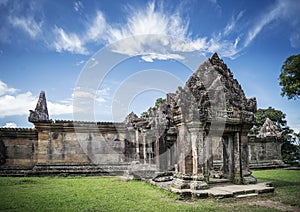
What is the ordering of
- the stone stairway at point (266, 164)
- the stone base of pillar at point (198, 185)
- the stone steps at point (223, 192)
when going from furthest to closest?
the stone stairway at point (266, 164)
the stone base of pillar at point (198, 185)
the stone steps at point (223, 192)

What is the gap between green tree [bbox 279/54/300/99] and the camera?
1920 centimetres

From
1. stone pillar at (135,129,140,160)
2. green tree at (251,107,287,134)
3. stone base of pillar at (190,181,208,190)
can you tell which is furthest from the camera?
green tree at (251,107,287,134)

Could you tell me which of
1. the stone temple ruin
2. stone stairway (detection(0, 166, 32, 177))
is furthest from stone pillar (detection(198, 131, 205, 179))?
stone stairway (detection(0, 166, 32, 177))

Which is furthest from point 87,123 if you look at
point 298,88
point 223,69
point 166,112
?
point 298,88

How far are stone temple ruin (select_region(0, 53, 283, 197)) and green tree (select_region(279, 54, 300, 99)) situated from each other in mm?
3306

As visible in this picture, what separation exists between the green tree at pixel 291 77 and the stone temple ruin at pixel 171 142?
3306 millimetres

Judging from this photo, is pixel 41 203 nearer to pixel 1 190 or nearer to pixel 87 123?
pixel 1 190

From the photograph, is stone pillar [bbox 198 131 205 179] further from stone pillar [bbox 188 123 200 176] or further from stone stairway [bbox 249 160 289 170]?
stone stairway [bbox 249 160 289 170]

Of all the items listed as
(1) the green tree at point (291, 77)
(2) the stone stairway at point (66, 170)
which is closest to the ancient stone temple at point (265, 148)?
(1) the green tree at point (291, 77)

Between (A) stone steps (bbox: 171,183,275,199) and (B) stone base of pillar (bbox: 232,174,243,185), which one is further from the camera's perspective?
(B) stone base of pillar (bbox: 232,174,243,185)

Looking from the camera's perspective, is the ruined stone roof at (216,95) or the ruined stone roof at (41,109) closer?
the ruined stone roof at (216,95)

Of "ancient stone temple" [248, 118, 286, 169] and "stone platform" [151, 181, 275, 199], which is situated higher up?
"ancient stone temple" [248, 118, 286, 169]

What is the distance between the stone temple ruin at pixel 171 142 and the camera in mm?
8219

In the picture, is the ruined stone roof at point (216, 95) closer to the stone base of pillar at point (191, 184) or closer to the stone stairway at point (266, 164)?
the stone base of pillar at point (191, 184)
